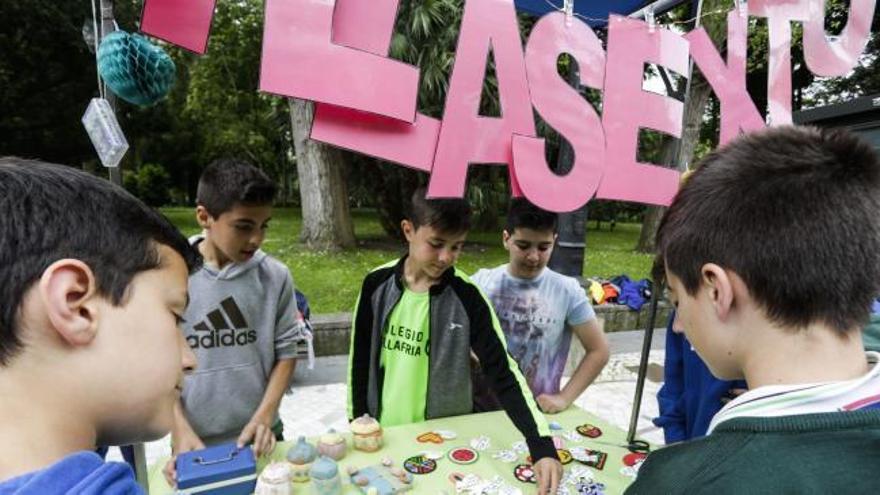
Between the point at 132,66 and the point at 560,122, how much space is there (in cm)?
110

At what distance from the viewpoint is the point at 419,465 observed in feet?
4.85

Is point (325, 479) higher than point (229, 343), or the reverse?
point (229, 343)

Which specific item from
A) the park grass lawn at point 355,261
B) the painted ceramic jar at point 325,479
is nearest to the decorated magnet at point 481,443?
the painted ceramic jar at point 325,479

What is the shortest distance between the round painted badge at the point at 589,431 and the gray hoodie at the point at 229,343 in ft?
3.72

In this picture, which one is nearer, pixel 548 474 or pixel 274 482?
pixel 274 482

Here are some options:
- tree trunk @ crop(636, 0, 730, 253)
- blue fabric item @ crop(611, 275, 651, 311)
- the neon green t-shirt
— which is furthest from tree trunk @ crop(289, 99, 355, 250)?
the neon green t-shirt

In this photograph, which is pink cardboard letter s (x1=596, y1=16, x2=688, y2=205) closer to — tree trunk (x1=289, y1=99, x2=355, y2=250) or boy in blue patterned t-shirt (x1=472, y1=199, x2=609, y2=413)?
boy in blue patterned t-shirt (x1=472, y1=199, x2=609, y2=413)

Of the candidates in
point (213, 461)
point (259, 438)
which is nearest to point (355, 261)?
point (259, 438)

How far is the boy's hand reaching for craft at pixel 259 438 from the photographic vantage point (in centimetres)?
152

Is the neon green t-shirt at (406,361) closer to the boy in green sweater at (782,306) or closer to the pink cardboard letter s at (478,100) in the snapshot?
the pink cardboard letter s at (478,100)

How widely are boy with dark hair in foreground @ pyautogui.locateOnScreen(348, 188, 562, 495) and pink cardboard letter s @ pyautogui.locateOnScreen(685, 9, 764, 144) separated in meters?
0.97

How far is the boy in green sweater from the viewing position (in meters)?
0.62

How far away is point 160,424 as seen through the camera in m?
0.67

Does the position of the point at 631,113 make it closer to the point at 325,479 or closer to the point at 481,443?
the point at 481,443
